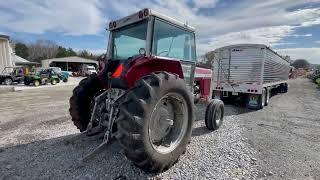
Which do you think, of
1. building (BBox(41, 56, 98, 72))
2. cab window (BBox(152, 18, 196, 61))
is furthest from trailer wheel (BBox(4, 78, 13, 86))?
cab window (BBox(152, 18, 196, 61))

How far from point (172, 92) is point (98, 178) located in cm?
169

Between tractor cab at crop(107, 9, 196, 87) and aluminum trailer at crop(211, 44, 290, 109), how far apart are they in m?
5.80

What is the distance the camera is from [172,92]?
12.0ft

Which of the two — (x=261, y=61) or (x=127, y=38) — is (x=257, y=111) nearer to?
(x=261, y=61)

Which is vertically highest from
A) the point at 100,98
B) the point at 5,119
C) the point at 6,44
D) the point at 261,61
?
the point at 6,44

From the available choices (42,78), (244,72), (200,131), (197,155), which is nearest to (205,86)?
(200,131)

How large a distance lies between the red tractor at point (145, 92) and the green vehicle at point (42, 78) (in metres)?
22.3

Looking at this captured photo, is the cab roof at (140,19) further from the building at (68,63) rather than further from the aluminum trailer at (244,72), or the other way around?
the building at (68,63)

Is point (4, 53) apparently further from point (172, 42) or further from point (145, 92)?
point (145, 92)

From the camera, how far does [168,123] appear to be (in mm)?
3887

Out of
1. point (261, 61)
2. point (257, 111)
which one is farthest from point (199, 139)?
point (261, 61)

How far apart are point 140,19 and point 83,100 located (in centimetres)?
205

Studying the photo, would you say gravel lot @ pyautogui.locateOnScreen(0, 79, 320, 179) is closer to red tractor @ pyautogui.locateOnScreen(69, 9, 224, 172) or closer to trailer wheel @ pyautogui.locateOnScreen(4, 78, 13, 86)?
red tractor @ pyautogui.locateOnScreen(69, 9, 224, 172)

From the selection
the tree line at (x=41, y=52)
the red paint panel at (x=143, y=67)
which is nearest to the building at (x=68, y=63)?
the tree line at (x=41, y=52)
